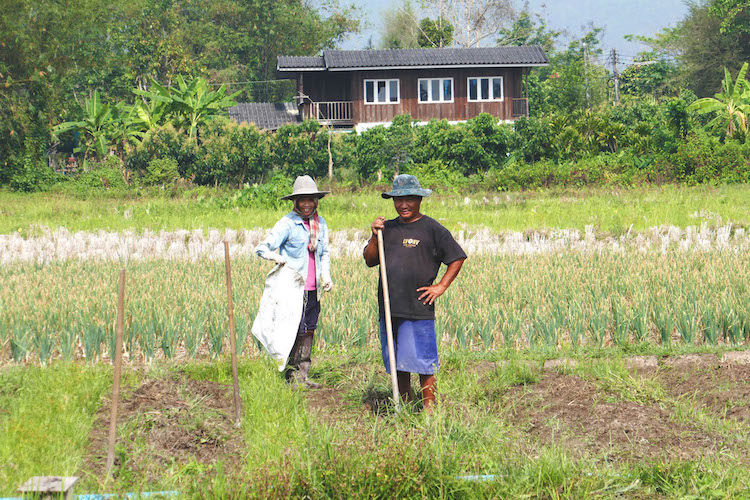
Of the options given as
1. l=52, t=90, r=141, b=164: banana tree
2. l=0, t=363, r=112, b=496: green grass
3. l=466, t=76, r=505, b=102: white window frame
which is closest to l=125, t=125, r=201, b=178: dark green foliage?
l=52, t=90, r=141, b=164: banana tree

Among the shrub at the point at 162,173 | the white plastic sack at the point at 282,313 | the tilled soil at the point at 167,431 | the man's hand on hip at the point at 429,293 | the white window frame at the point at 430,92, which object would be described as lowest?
the tilled soil at the point at 167,431

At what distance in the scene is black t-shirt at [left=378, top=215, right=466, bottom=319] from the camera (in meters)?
5.10

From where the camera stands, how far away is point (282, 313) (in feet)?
19.2

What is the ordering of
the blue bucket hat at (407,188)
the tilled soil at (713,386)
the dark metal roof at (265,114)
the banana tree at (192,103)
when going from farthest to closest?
the dark metal roof at (265,114), the banana tree at (192,103), the tilled soil at (713,386), the blue bucket hat at (407,188)

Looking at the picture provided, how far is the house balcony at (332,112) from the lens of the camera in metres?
33.8

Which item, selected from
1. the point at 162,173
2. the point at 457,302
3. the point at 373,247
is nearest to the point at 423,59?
the point at 162,173

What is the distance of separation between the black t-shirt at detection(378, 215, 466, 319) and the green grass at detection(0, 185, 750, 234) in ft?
28.4

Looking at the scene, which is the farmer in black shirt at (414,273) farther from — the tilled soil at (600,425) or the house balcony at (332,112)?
the house balcony at (332,112)

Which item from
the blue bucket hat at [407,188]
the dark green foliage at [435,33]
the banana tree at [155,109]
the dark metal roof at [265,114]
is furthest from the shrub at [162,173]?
the dark green foliage at [435,33]

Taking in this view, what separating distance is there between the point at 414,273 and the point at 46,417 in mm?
2350

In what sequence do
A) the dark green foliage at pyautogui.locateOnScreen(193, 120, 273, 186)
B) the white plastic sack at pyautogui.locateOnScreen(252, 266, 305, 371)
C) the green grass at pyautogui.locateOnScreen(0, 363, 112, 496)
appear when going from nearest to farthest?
the green grass at pyautogui.locateOnScreen(0, 363, 112, 496) < the white plastic sack at pyautogui.locateOnScreen(252, 266, 305, 371) < the dark green foliage at pyautogui.locateOnScreen(193, 120, 273, 186)

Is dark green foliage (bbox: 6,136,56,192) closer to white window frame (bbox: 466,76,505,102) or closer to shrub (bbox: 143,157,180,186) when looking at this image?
shrub (bbox: 143,157,180,186)

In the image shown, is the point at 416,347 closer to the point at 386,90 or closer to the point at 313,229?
the point at 313,229

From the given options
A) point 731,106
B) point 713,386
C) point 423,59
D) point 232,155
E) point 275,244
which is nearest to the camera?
point 713,386
